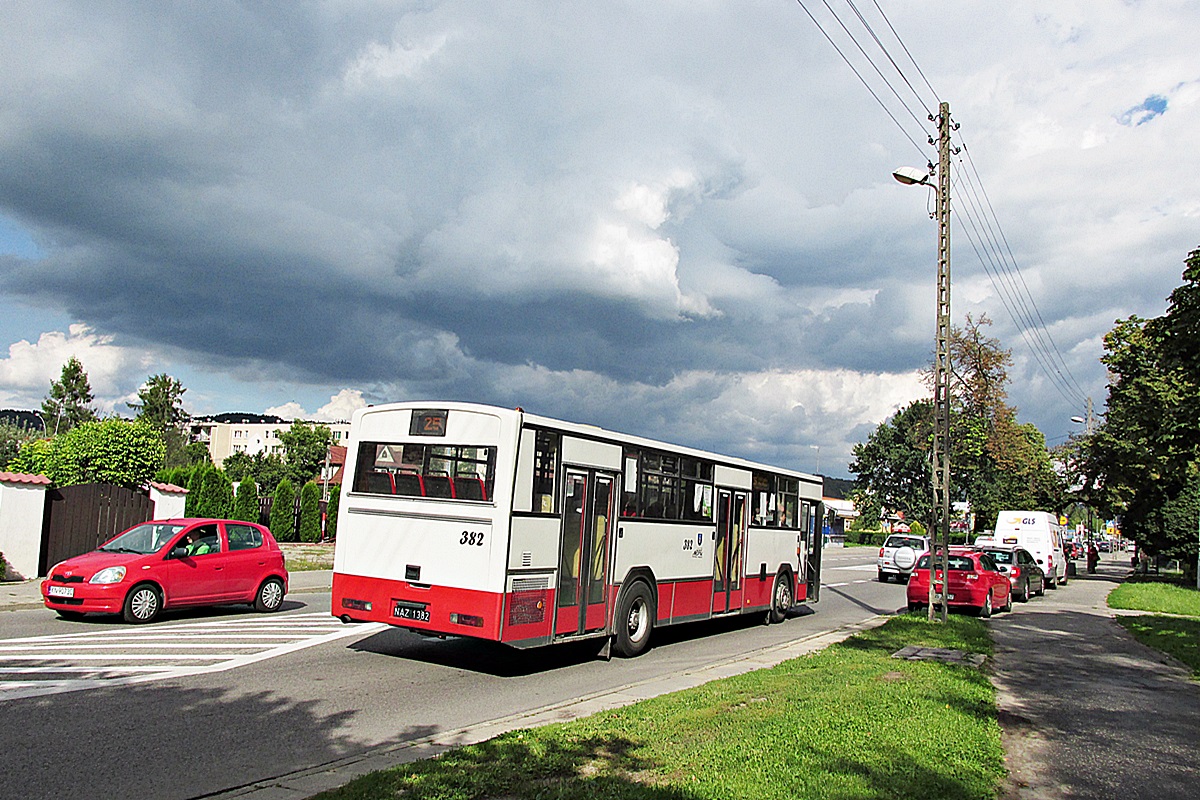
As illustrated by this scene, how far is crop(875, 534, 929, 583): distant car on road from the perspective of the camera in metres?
33.5

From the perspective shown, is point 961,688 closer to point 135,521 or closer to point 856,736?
point 856,736

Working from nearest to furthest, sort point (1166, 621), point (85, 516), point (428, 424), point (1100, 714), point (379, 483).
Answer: point (1100, 714)
point (428, 424)
point (379, 483)
point (1166, 621)
point (85, 516)

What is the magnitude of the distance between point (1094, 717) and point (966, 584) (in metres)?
11.6

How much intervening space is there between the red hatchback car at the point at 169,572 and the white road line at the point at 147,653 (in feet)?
1.72

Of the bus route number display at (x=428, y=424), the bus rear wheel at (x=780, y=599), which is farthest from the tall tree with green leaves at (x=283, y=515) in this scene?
the bus route number display at (x=428, y=424)

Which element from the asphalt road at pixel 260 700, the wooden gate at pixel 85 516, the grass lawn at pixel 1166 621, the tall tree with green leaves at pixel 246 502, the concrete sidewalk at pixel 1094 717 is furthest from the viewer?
the tall tree with green leaves at pixel 246 502

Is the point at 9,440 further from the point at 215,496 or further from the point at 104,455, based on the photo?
the point at 104,455

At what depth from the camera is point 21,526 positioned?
794 inches

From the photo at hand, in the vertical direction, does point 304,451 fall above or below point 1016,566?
above

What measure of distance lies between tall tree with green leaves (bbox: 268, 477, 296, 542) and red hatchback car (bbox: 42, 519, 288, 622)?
23144mm

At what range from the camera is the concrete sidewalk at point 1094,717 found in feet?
23.1

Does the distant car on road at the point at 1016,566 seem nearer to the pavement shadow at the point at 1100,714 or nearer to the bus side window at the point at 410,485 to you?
the pavement shadow at the point at 1100,714

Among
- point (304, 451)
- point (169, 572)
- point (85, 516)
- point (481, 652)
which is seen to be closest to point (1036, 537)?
point (481, 652)

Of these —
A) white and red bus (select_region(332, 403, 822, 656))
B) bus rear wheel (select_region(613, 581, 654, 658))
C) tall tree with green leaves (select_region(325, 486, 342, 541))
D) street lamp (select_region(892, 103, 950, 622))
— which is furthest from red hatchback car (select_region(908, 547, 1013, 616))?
tall tree with green leaves (select_region(325, 486, 342, 541))
